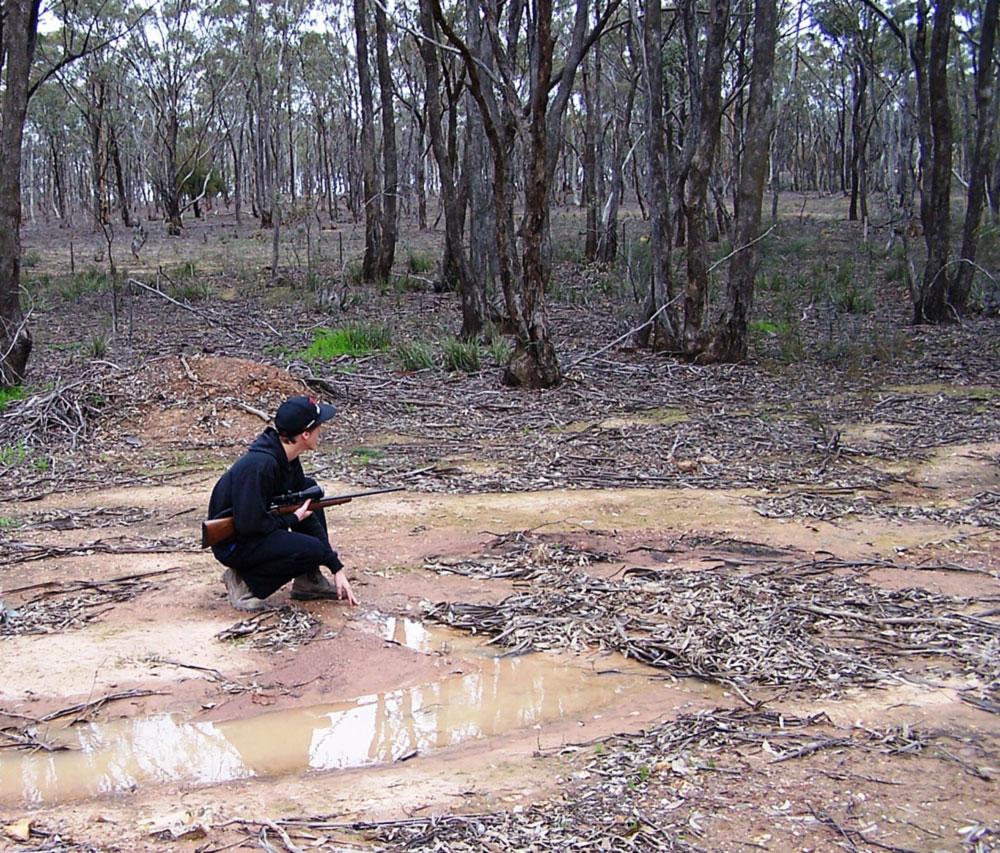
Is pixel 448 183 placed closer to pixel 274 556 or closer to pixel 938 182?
pixel 938 182

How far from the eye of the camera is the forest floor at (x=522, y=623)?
3.47m

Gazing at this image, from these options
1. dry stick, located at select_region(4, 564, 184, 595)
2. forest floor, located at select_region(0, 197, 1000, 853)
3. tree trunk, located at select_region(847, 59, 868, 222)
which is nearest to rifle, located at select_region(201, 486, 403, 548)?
forest floor, located at select_region(0, 197, 1000, 853)

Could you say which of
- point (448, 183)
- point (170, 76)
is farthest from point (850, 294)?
point (170, 76)

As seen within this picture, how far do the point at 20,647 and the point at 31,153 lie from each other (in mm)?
55738

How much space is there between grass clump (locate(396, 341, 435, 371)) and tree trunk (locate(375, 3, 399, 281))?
717 centimetres

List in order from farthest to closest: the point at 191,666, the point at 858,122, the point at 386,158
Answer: the point at 858,122
the point at 386,158
the point at 191,666

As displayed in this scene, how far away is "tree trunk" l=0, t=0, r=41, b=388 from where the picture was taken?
419 inches

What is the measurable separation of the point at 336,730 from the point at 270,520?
1302mm

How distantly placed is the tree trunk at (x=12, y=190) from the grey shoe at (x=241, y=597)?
6494mm

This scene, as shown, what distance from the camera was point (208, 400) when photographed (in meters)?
9.98

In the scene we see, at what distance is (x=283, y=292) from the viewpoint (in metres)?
19.1

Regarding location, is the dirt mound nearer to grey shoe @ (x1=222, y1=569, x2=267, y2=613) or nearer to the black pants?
grey shoe @ (x1=222, y1=569, x2=267, y2=613)

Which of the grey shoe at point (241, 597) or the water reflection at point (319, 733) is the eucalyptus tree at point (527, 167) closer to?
the grey shoe at point (241, 597)

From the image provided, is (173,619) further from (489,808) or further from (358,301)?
(358,301)
